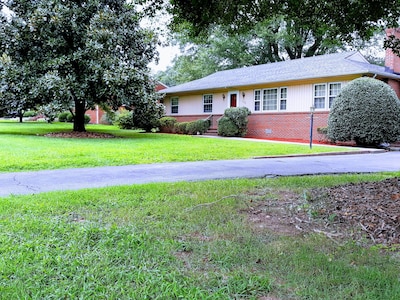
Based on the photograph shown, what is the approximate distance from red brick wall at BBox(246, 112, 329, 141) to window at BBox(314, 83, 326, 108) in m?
0.55

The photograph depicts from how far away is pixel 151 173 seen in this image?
7.79 m

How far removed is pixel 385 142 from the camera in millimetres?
15836

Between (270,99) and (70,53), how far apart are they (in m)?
11.2

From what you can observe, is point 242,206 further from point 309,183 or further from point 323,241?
point 309,183

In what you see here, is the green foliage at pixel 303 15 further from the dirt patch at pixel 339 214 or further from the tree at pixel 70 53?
the tree at pixel 70 53

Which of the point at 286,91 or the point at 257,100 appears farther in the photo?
the point at 257,100

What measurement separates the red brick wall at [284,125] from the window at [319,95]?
55 cm

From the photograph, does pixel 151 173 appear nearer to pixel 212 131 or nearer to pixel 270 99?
pixel 270 99

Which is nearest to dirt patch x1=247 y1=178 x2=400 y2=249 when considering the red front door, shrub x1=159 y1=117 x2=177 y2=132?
the red front door

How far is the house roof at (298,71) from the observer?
1795 centimetres

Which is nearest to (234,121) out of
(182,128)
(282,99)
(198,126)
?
(198,126)

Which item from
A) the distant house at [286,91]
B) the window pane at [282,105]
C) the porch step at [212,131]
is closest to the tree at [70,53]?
the porch step at [212,131]

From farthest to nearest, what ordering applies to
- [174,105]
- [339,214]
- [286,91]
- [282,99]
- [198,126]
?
[174,105]
[198,126]
[282,99]
[286,91]
[339,214]

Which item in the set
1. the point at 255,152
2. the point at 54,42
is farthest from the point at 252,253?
the point at 54,42
